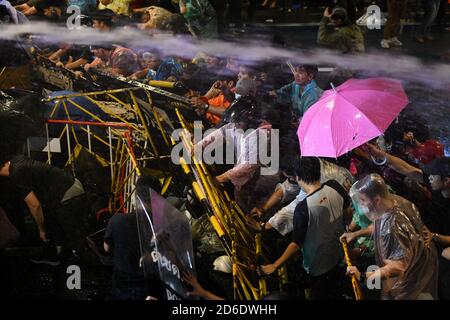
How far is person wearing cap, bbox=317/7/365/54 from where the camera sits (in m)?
3.39

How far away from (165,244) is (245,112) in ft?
2.66

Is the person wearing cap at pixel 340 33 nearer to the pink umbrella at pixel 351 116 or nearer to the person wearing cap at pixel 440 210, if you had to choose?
the pink umbrella at pixel 351 116

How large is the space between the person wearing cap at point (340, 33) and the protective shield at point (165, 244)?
47.9 inches

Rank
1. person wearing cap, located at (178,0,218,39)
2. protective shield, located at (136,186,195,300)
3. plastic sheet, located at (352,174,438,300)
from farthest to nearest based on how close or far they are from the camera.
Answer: person wearing cap, located at (178,0,218,39) < protective shield, located at (136,186,195,300) < plastic sheet, located at (352,174,438,300)

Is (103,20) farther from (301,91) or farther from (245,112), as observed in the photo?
(301,91)

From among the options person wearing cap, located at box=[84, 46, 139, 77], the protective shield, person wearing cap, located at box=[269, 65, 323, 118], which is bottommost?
the protective shield

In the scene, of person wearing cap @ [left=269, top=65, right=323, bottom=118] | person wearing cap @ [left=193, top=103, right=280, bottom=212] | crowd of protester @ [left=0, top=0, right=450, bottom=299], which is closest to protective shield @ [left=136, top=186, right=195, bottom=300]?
crowd of protester @ [left=0, top=0, right=450, bottom=299]

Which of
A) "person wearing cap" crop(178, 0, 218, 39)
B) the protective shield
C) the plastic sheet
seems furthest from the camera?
"person wearing cap" crop(178, 0, 218, 39)

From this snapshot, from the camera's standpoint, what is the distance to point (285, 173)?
342 cm

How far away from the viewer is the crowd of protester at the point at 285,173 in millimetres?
3225

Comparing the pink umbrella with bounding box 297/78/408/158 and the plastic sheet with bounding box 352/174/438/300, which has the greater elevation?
the pink umbrella with bounding box 297/78/408/158

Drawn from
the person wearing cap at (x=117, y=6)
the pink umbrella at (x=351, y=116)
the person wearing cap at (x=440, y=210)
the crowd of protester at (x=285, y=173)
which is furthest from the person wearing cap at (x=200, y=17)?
the person wearing cap at (x=440, y=210)

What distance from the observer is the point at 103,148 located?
3527 millimetres

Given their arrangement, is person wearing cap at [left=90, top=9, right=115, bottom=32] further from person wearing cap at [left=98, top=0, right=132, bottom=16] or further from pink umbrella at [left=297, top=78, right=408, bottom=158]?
pink umbrella at [left=297, top=78, right=408, bottom=158]
